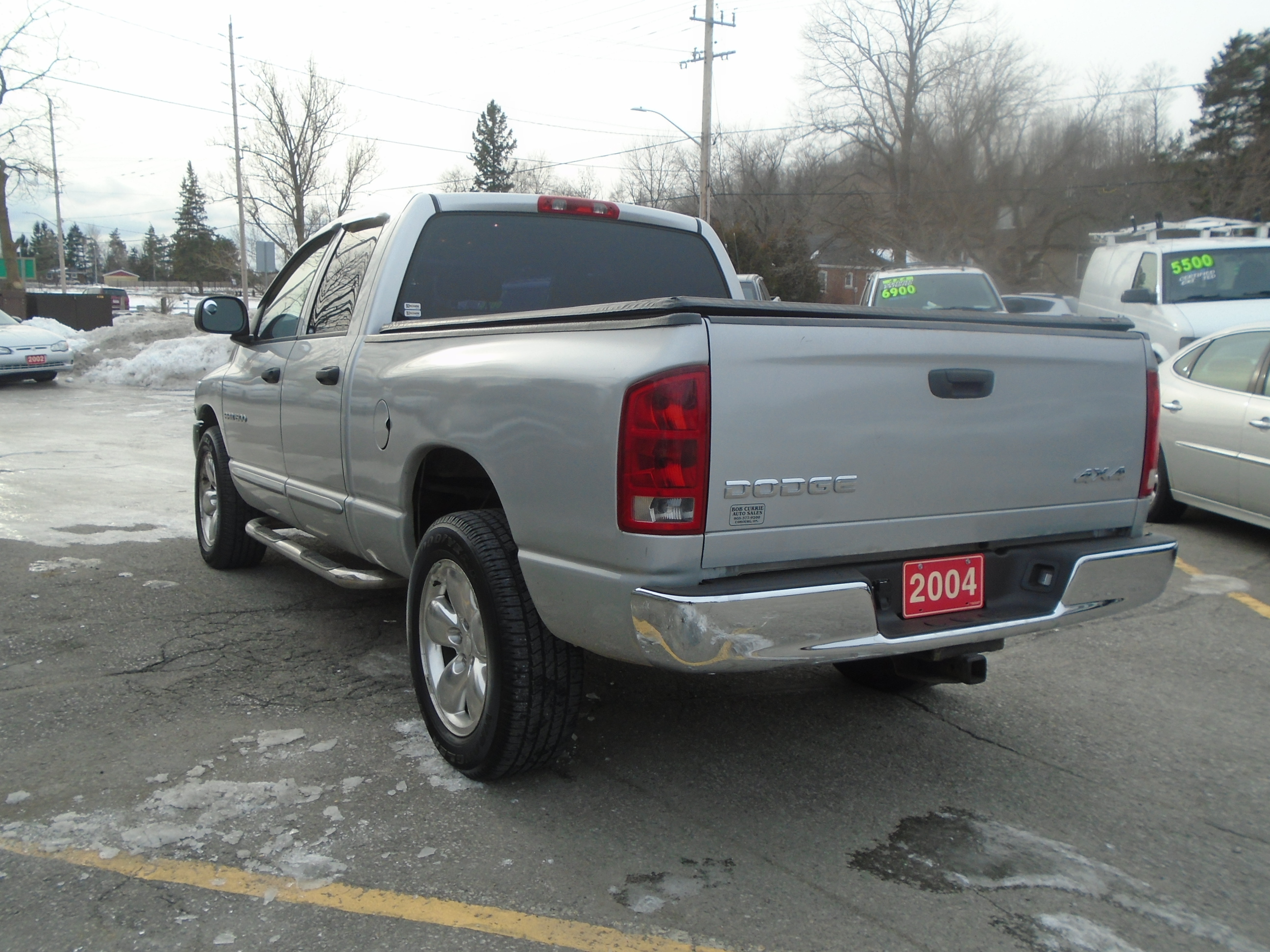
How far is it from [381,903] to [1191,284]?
11.6 m

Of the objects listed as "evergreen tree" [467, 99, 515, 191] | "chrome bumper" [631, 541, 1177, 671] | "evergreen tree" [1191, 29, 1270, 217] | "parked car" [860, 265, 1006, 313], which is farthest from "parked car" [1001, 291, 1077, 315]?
"evergreen tree" [467, 99, 515, 191]

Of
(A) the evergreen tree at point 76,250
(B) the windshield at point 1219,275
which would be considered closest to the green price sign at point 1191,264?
(B) the windshield at point 1219,275

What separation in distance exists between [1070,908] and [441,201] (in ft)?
11.1

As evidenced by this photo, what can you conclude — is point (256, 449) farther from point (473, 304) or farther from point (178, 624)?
Answer: point (473, 304)

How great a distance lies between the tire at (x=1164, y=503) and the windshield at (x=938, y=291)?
588 cm

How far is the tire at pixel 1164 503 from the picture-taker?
7406 millimetres

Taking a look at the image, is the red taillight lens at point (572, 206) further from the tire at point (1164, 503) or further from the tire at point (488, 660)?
the tire at point (1164, 503)

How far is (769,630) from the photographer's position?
262 centimetres

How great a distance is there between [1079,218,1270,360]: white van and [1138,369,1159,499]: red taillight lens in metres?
7.82

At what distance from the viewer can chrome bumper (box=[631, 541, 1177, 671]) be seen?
256 cm

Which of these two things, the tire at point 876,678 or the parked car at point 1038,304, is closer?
the tire at point 876,678

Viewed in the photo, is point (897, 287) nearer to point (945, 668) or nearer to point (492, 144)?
point (945, 668)

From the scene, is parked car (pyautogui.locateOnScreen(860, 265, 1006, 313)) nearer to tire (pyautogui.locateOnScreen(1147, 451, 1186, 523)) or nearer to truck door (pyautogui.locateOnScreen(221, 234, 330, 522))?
tire (pyautogui.locateOnScreen(1147, 451, 1186, 523))

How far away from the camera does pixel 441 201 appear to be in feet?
14.1
